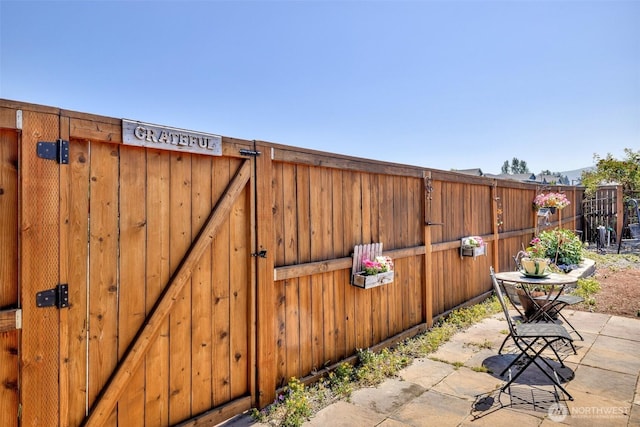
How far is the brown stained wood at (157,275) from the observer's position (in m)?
2.01

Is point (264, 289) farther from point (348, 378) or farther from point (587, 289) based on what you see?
point (587, 289)

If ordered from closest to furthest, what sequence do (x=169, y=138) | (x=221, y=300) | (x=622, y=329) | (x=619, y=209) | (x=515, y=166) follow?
(x=169, y=138), (x=221, y=300), (x=622, y=329), (x=619, y=209), (x=515, y=166)

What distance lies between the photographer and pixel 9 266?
A: 5.08 feet

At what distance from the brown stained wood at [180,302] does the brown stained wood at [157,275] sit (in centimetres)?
3

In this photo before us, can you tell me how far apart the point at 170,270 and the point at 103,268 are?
0.37 meters

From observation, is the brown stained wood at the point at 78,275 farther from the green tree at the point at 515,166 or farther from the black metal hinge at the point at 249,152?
the green tree at the point at 515,166

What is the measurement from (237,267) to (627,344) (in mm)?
4127

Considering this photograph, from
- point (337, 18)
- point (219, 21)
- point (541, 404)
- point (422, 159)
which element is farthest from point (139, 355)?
point (422, 159)

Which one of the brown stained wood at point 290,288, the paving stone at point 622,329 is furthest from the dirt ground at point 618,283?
the brown stained wood at point 290,288

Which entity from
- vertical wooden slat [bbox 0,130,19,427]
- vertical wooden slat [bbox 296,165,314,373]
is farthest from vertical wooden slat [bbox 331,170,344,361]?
vertical wooden slat [bbox 0,130,19,427]

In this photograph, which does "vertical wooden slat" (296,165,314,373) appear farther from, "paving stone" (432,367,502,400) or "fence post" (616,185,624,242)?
"fence post" (616,185,624,242)

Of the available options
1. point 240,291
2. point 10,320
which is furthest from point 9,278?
point 240,291

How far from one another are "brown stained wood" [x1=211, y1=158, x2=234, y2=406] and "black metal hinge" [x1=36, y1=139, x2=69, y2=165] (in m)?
0.83

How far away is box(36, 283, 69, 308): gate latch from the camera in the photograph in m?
1.60
